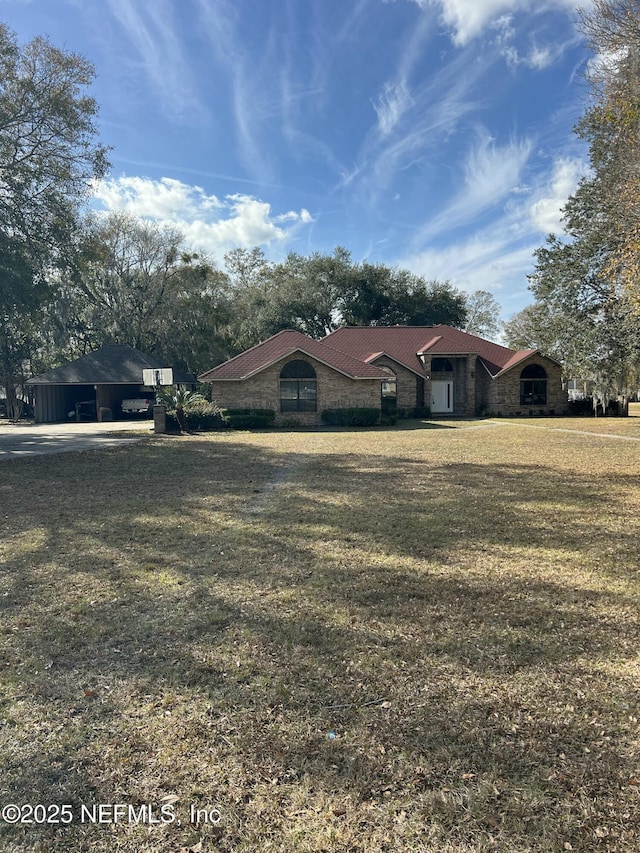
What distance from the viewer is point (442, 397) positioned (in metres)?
33.0

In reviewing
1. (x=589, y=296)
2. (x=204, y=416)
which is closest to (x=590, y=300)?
(x=589, y=296)

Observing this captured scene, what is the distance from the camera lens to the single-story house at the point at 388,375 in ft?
83.0

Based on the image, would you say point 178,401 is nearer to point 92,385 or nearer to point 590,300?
point 92,385

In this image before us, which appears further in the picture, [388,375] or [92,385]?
[92,385]

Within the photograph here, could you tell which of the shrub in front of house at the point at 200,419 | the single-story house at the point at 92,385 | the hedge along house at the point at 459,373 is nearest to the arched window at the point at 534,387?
the hedge along house at the point at 459,373

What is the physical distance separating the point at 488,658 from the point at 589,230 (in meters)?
24.4

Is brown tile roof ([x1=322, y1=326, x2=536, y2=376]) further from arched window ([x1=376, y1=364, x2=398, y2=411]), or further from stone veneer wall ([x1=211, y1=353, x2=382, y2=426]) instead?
stone veneer wall ([x1=211, y1=353, x2=382, y2=426])

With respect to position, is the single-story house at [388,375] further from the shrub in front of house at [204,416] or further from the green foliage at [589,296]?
the green foliage at [589,296]

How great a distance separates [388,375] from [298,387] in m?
4.82

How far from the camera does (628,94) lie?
8.83 metres

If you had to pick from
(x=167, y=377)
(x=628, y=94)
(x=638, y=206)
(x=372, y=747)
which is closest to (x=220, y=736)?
(x=372, y=747)

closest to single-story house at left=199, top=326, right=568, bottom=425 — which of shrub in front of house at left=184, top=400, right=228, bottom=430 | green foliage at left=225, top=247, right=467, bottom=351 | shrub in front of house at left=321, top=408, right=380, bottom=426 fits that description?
shrub in front of house at left=321, top=408, right=380, bottom=426

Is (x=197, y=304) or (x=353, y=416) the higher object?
(x=197, y=304)

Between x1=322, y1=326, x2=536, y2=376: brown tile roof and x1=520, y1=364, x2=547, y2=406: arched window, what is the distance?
4.30 feet
